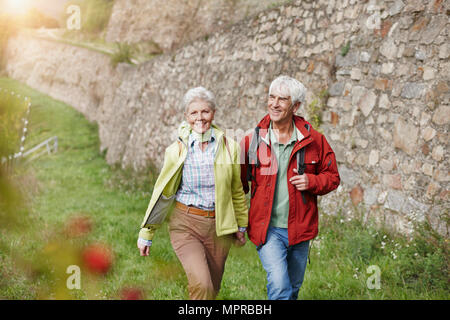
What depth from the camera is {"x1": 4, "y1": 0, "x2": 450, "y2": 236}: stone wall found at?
4676 millimetres

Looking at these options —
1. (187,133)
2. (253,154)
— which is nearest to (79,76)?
(187,133)

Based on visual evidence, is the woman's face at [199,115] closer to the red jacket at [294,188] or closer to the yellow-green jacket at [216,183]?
the yellow-green jacket at [216,183]

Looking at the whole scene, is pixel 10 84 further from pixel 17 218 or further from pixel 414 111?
pixel 414 111

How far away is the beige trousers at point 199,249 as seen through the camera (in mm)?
3033

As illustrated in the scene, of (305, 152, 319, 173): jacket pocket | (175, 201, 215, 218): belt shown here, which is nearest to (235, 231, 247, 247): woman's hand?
(175, 201, 215, 218): belt

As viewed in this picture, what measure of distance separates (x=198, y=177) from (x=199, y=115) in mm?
455

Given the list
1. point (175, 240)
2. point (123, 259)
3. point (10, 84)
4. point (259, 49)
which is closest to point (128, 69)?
point (259, 49)

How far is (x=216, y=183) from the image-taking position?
10.3 feet

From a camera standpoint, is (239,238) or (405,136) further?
(405,136)

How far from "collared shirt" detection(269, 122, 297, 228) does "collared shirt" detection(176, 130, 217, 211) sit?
1.52 ft

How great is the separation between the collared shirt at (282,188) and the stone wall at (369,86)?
169cm

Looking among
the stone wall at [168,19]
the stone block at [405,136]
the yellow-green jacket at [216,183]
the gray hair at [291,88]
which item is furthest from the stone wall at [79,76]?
the gray hair at [291,88]

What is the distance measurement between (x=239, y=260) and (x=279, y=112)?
8.68ft

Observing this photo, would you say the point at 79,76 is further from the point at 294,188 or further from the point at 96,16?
the point at 294,188
